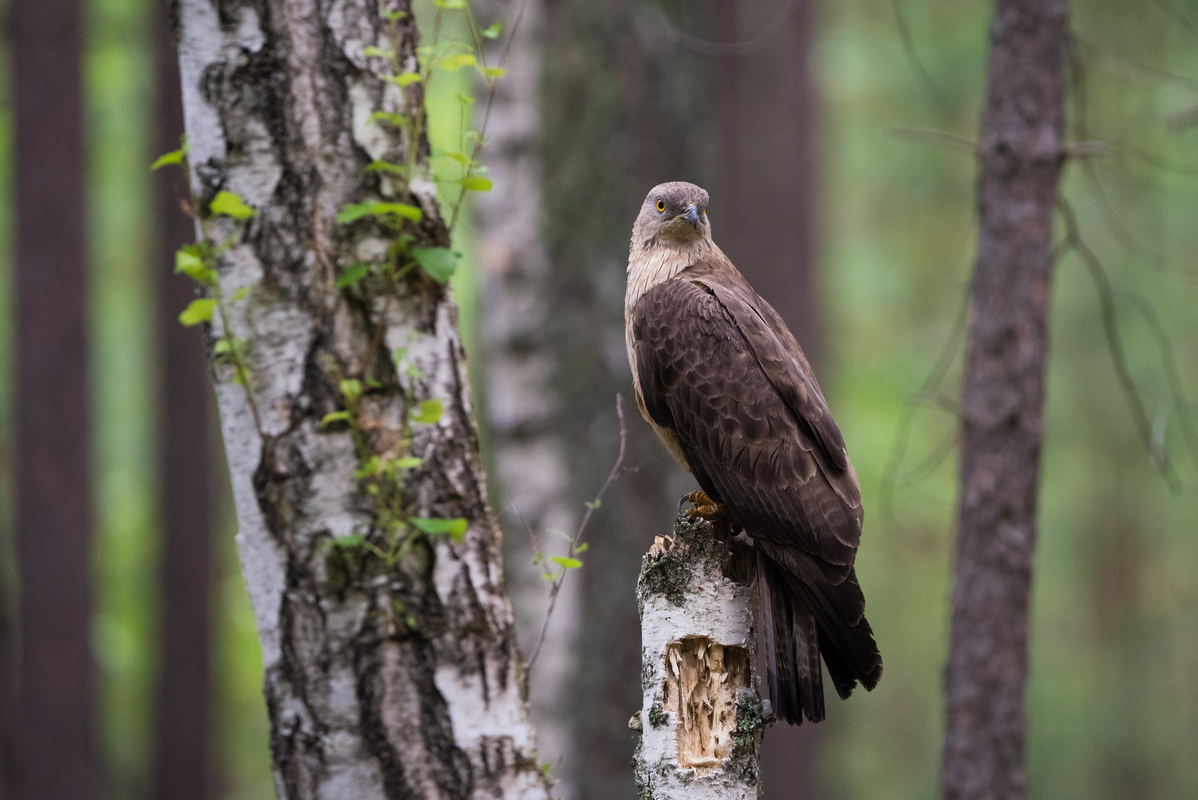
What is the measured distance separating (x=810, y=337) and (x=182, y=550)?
713cm

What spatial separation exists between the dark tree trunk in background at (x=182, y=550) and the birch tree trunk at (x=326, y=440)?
8.73 meters

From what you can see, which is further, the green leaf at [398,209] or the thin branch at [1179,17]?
the thin branch at [1179,17]

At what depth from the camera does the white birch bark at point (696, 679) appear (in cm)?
277

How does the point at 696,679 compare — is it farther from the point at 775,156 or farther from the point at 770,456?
the point at 775,156

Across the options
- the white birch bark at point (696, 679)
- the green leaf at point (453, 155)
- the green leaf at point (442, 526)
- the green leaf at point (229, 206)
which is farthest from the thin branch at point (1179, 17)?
the green leaf at point (229, 206)

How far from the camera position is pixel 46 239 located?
29.1 feet

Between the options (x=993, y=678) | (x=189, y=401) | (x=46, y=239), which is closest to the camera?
(x=993, y=678)

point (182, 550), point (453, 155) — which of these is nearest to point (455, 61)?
point (453, 155)

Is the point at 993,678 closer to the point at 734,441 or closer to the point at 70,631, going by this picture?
the point at 734,441

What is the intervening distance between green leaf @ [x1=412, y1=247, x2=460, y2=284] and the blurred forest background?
2.65 m

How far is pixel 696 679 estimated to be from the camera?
2879 millimetres

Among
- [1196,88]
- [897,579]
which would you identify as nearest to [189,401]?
[1196,88]

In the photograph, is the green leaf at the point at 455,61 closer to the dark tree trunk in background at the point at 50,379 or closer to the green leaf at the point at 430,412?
the green leaf at the point at 430,412

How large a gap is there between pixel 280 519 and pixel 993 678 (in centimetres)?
329
